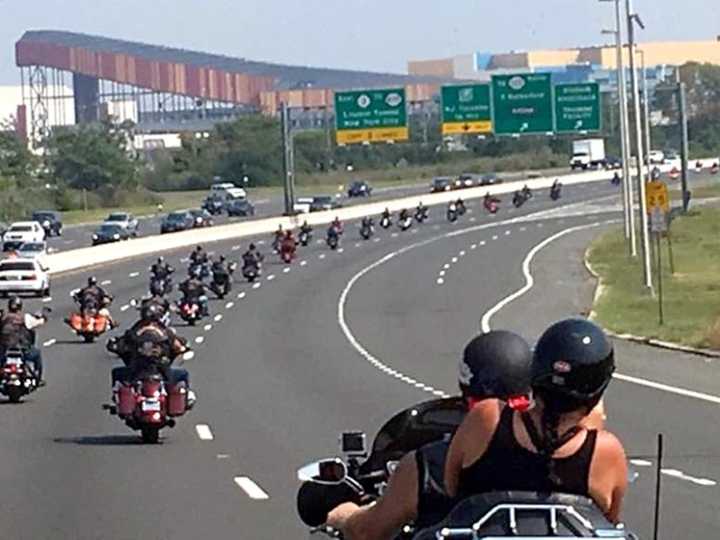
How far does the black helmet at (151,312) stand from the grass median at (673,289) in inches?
609

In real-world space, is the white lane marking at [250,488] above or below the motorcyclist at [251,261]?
above

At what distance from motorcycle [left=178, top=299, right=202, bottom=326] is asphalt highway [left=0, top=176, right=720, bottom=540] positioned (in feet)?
1.33

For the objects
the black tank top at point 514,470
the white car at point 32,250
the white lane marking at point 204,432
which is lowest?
the white lane marking at point 204,432

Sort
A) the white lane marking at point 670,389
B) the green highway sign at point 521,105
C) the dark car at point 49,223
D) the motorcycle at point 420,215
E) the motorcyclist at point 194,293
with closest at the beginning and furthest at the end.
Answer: the white lane marking at point 670,389 → the motorcyclist at point 194,293 → the green highway sign at point 521,105 → the motorcycle at point 420,215 → the dark car at point 49,223

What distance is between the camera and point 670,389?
30.0 meters

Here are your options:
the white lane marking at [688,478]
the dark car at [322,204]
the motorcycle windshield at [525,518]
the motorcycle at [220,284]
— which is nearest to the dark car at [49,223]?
the dark car at [322,204]

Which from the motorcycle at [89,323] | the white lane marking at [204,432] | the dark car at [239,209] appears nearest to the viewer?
the white lane marking at [204,432]

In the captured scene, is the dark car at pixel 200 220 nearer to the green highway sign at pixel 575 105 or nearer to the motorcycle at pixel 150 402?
the green highway sign at pixel 575 105

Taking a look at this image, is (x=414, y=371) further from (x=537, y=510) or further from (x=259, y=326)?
(x=537, y=510)

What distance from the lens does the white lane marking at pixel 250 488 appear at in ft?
57.7

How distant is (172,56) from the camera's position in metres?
194

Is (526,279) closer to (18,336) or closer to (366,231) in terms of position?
(366,231)

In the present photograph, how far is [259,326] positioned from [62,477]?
1149 inches

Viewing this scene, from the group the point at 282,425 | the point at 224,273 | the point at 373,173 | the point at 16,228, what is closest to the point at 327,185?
the point at 373,173
